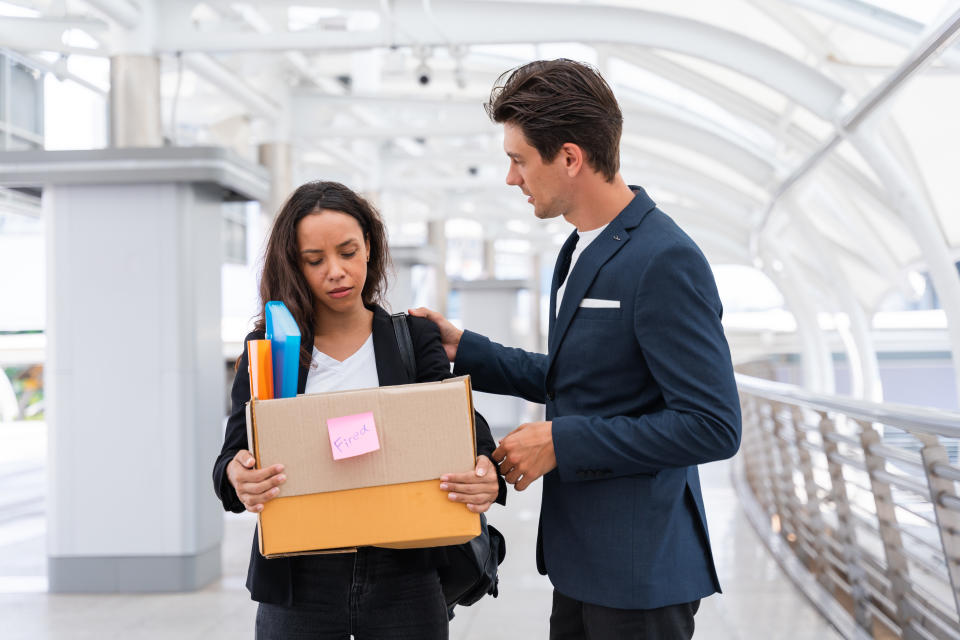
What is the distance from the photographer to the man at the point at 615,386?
188 cm

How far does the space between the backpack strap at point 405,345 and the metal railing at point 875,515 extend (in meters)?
1.64

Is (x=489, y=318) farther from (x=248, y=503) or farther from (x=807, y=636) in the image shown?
(x=248, y=503)

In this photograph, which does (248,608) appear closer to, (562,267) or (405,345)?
(405,345)

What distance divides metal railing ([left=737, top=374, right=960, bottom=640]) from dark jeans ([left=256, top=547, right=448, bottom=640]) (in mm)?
1725

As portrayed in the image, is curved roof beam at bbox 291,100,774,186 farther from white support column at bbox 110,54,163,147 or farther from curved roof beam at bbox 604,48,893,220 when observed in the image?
white support column at bbox 110,54,163,147

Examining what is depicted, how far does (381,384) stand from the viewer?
2211 millimetres

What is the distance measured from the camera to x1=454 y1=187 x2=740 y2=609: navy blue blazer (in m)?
1.87

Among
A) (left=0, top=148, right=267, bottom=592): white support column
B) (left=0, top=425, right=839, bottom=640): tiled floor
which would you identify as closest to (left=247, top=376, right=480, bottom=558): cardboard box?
(left=0, top=425, right=839, bottom=640): tiled floor

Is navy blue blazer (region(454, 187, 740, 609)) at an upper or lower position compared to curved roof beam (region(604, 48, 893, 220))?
lower

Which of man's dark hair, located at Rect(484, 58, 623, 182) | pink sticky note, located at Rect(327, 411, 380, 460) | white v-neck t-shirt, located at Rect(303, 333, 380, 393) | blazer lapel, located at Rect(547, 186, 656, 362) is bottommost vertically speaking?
pink sticky note, located at Rect(327, 411, 380, 460)

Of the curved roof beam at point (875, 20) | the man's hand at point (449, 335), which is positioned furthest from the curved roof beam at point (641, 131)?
the man's hand at point (449, 335)

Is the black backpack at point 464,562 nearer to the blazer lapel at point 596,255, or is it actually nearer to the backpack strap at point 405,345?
the backpack strap at point 405,345

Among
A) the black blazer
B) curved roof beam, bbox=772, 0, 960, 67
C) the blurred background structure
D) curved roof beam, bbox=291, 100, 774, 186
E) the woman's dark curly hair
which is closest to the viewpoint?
the black blazer

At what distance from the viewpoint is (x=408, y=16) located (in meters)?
8.83
